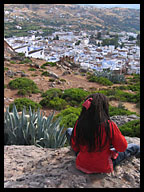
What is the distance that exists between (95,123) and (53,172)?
672 millimetres

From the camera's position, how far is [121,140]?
6.05 feet

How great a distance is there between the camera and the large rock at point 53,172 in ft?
5.63

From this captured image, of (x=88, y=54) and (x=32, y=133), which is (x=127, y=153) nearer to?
(x=32, y=133)

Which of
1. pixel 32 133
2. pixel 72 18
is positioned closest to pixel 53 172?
pixel 32 133

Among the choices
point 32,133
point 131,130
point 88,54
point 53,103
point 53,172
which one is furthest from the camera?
point 88,54

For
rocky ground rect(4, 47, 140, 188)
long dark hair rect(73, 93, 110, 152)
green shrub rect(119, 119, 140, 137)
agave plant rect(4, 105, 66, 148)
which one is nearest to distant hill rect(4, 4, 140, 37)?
green shrub rect(119, 119, 140, 137)

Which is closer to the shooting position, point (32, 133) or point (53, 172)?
point (53, 172)

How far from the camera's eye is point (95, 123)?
6.02 ft

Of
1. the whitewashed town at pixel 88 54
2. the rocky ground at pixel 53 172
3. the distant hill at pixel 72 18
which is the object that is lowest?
the rocky ground at pixel 53 172

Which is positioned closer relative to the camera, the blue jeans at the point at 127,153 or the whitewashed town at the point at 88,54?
the blue jeans at the point at 127,153

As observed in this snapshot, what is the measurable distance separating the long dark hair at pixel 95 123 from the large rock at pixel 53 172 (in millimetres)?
296

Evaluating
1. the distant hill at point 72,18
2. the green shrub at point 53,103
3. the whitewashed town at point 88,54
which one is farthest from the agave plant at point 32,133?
the distant hill at point 72,18

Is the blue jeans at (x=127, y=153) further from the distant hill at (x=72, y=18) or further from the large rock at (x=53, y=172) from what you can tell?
the distant hill at (x=72, y=18)
